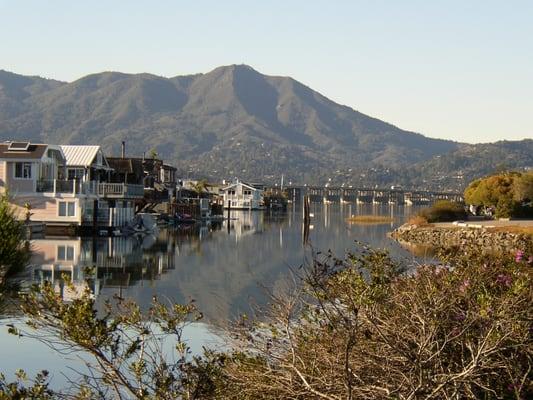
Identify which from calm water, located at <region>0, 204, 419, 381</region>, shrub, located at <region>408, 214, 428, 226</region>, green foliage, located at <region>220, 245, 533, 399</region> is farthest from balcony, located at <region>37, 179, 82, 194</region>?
green foliage, located at <region>220, 245, 533, 399</region>

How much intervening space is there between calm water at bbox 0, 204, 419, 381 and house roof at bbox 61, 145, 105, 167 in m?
7.05

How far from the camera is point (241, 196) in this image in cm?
14062

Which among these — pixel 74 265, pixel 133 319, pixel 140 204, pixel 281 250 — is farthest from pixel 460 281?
pixel 140 204

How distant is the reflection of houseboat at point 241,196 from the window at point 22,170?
8172cm

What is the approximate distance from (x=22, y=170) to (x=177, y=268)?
21.1 meters

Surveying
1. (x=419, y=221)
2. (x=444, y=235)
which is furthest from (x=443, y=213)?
(x=444, y=235)

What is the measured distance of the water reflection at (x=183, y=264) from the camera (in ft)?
95.7

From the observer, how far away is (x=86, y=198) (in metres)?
58.2

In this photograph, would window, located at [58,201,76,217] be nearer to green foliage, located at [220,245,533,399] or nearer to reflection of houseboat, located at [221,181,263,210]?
green foliage, located at [220,245,533,399]

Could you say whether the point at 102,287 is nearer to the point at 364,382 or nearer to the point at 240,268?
the point at 240,268

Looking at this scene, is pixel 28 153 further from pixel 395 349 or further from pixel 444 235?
pixel 395 349

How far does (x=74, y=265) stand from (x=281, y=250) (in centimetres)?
1795

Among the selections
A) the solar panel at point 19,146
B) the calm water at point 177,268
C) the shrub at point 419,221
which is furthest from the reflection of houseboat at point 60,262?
the shrub at point 419,221

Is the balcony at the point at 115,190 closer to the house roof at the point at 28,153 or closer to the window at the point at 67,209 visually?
the window at the point at 67,209
